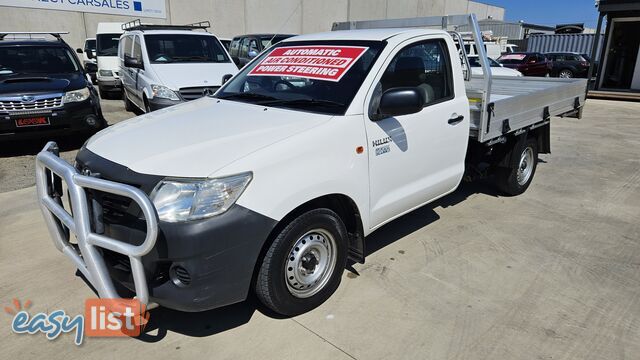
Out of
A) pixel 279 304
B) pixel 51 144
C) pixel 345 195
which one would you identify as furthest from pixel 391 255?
pixel 51 144

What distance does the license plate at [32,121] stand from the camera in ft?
21.7

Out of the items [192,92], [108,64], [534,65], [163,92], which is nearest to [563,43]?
[534,65]

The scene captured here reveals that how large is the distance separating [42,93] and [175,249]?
5879mm

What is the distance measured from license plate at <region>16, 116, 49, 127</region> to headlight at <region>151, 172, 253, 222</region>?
5.52 meters

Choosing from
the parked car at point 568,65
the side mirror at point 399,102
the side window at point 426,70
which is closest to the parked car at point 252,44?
the side window at point 426,70

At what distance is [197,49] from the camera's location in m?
9.16

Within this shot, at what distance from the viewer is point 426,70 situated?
3.96 metres

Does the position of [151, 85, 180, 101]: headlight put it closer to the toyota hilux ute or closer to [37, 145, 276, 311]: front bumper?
the toyota hilux ute

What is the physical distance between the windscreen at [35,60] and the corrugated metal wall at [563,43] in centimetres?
2929

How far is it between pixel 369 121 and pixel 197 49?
23.1 feet

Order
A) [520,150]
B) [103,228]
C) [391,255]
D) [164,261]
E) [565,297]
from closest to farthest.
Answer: [164,261] → [103,228] → [565,297] → [391,255] → [520,150]

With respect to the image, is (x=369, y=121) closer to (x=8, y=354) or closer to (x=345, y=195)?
(x=345, y=195)

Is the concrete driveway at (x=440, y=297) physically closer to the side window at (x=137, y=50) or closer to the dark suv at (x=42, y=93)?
the dark suv at (x=42, y=93)

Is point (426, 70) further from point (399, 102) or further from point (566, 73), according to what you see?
point (566, 73)
